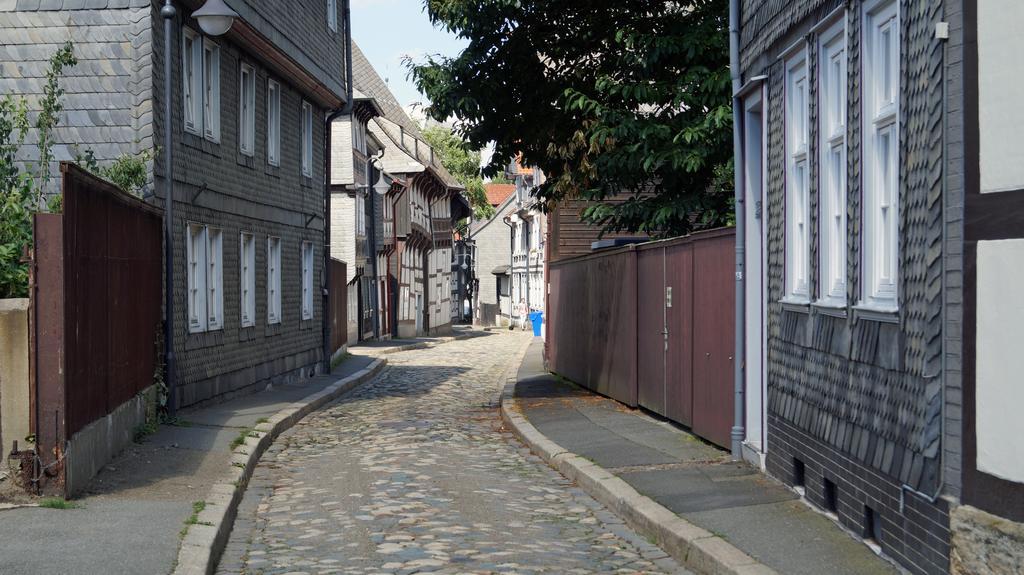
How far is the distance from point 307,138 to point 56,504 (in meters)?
16.5

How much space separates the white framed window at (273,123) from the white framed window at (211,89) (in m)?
3.23

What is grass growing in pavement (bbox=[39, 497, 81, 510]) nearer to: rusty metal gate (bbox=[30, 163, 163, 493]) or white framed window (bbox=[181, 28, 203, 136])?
rusty metal gate (bbox=[30, 163, 163, 493])

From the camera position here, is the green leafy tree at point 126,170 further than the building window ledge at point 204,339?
No

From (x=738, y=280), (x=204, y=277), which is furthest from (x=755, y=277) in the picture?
(x=204, y=277)

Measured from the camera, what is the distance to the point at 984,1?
5.88 meters

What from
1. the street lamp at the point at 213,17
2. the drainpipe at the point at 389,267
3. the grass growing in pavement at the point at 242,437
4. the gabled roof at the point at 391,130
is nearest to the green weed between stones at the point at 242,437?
the grass growing in pavement at the point at 242,437

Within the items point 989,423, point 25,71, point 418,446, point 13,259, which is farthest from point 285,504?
point 25,71

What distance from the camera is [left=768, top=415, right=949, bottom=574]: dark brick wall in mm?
6414

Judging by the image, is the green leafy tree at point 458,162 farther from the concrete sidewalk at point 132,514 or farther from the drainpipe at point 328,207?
the concrete sidewalk at point 132,514

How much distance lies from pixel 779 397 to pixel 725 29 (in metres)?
8.93

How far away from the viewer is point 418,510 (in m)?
9.91

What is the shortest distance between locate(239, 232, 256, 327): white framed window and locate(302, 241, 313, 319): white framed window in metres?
4.15

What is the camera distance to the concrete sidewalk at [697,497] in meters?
7.43

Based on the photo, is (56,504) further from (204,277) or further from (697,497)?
(204,277)
